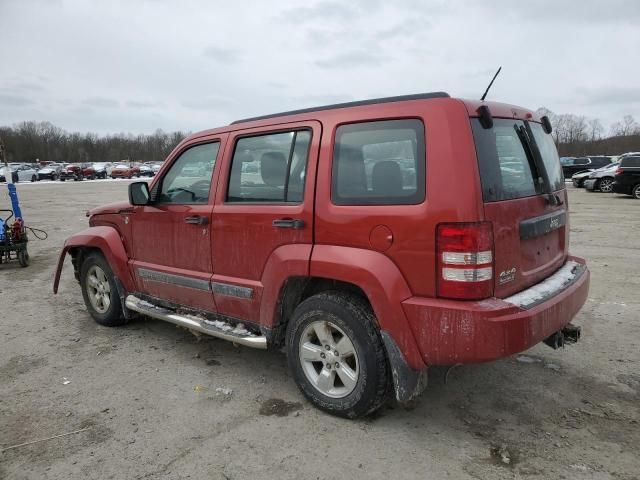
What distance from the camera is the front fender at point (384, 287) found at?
2.78m

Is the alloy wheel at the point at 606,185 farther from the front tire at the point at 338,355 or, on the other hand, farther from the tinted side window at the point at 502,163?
the front tire at the point at 338,355

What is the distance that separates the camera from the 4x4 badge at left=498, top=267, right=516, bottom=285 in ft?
8.99

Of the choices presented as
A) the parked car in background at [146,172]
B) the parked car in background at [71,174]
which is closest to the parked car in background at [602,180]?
the parked car in background at [71,174]

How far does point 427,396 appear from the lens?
11.5 ft

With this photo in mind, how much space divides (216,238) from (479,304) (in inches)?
80.0

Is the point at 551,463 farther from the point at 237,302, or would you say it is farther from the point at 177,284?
the point at 177,284

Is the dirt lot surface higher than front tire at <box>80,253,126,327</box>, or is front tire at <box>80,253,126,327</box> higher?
front tire at <box>80,253,126,327</box>

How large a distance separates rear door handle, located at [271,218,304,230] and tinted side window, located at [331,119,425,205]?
0.28 meters

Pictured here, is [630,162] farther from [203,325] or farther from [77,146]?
[77,146]

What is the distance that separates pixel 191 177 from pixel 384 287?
2.14m

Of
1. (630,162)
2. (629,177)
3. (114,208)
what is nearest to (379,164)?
(114,208)

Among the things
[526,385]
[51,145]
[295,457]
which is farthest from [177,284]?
[51,145]

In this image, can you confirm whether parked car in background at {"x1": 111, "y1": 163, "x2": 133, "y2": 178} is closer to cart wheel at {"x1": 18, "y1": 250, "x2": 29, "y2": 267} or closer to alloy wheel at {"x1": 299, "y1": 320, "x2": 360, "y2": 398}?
cart wheel at {"x1": 18, "y1": 250, "x2": 29, "y2": 267}

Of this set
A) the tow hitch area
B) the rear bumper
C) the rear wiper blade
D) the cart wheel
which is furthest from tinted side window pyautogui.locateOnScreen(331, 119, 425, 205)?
the cart wheel
